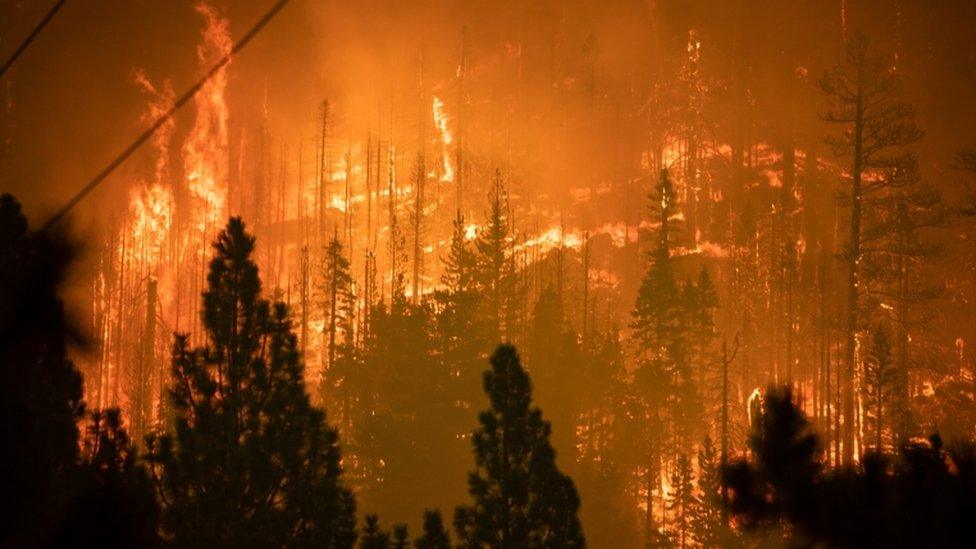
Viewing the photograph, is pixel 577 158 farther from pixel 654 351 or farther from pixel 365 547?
pixel 365 547

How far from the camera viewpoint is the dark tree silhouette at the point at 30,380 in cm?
926

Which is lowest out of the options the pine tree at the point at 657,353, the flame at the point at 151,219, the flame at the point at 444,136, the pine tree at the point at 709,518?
the pine tree at the point at 709,518

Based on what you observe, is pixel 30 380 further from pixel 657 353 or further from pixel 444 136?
pixel 444 136

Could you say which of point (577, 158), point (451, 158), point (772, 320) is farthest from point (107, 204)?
point (772, 320)

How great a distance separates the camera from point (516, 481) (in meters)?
20.9

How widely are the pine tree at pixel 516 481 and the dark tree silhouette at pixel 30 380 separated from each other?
1094 cm

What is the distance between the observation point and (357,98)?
99.9 m

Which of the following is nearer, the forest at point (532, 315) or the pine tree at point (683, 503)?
the forest at point (532, 315)

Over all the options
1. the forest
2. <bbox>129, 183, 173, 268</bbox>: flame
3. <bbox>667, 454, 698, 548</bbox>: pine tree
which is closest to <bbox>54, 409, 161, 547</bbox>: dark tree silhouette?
the forest

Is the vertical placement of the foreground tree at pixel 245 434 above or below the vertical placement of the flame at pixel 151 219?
below

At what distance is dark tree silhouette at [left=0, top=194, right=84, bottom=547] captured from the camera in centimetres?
926

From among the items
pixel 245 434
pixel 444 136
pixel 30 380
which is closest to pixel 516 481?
pixel 245 434

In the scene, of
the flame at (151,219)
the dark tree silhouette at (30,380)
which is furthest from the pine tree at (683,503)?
the flame at (151,219)

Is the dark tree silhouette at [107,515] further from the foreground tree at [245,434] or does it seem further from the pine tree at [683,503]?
the pine tree at [683,503]
